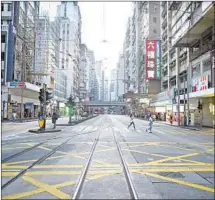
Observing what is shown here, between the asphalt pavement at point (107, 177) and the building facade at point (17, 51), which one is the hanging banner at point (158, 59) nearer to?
the building facade at point (17, 51)

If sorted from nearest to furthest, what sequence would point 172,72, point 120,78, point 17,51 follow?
point 17,51, point 172,72, point 120,78

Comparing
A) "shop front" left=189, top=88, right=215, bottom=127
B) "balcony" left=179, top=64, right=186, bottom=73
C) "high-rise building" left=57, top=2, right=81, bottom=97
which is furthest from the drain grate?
"high-rise building" left=57, top=2, right=81, bottom=97

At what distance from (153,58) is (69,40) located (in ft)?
142

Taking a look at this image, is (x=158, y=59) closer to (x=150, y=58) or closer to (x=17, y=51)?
(x=150, y=58)

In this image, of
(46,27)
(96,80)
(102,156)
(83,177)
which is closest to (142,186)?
(83,177)

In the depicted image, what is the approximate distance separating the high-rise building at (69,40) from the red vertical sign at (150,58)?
35.8 m

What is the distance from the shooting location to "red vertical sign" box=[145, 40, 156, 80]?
71.6 metres

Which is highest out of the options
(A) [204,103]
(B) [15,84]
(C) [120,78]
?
(C) [120,78]

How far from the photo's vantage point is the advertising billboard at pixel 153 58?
71500 millimetres

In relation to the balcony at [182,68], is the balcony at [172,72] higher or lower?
higher

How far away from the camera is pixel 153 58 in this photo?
A: 237 ft

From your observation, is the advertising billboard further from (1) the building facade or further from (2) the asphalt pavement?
(2) the asphalt pavement

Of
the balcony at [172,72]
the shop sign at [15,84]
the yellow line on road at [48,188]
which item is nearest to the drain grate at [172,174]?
the yellow line on road at [48,188]

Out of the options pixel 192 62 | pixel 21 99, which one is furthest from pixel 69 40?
pixel 192 62
